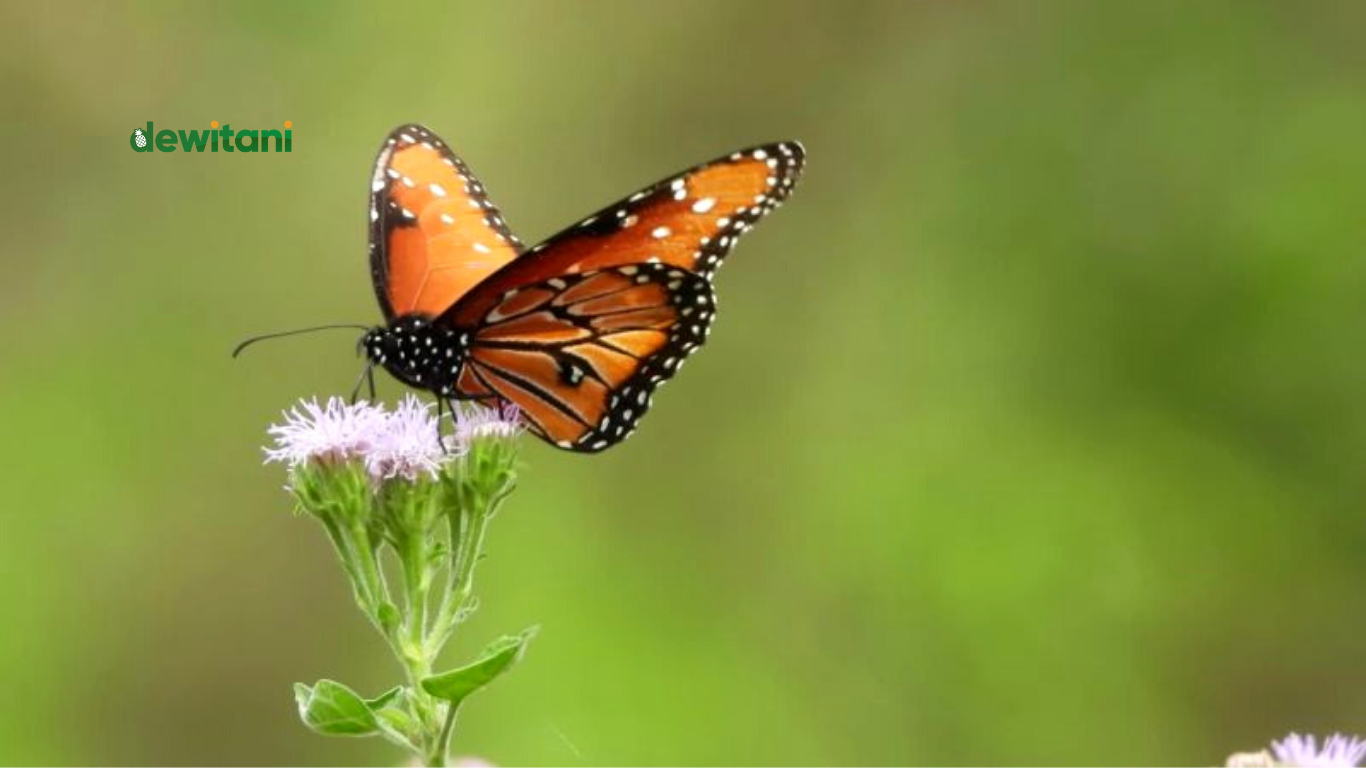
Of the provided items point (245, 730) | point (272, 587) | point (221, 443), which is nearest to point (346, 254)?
point (221, 443)

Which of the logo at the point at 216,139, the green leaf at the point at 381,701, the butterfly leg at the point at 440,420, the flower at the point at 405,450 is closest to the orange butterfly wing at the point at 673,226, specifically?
the butterfly leg at the point at 440,420

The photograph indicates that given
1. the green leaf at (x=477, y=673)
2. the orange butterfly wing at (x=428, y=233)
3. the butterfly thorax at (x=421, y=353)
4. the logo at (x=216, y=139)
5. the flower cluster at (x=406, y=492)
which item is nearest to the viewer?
the green leaf at (x=477, y=673)

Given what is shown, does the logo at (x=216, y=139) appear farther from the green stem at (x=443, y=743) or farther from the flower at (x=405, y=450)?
the green stem at (x=443, y=743)

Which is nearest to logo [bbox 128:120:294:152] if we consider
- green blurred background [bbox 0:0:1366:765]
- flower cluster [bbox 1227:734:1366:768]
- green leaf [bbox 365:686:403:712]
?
green blurred background [bbox 0:0:1366:765]

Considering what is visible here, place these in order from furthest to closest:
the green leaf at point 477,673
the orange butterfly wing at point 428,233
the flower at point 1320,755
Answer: the orange butterfly wing at point 428,233, the green leaf at point 477,673, the flower at point 1320,755

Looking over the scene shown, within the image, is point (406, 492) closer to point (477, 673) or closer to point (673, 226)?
point (477, 673)

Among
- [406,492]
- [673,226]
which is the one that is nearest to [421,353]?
[406,492]

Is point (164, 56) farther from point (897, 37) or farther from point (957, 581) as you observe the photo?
Answer: point (957, 581)
